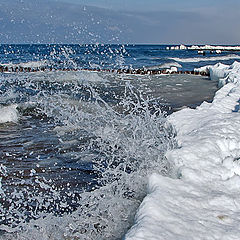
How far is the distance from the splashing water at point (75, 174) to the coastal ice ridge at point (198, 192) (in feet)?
0.92

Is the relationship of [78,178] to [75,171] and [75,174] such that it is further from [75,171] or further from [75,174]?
[75,171]

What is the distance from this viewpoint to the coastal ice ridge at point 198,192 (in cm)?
222

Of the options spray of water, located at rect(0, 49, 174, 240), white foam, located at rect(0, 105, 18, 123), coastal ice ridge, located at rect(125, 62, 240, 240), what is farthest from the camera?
white foam, located at rect(0, 105, 18, 123)

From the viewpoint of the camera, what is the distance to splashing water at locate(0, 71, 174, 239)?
2.91m

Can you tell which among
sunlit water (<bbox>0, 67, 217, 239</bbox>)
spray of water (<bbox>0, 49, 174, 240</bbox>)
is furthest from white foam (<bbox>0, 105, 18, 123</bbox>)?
spray of water (<bbox>0, 49, 174, 240</bbox>)

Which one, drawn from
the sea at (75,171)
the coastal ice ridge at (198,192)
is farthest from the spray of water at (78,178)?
the coastal ice ridge at (198,192)

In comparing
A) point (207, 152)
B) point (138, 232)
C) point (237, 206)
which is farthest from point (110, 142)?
point (138, 232)

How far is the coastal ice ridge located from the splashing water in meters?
0.28

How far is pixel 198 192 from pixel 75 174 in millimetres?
2031

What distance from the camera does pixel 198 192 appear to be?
286 centimetres

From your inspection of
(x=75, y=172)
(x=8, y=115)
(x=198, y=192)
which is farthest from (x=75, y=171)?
(x=8, y=115)

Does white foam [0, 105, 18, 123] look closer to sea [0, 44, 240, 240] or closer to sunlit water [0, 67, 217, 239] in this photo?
sea [0, 44, 240, 240]

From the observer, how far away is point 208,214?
8.23 feet

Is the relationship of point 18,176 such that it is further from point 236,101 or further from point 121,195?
point 236,101
